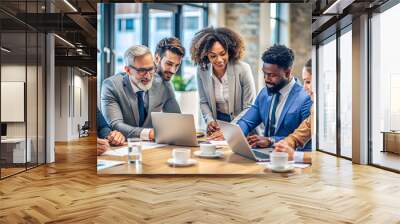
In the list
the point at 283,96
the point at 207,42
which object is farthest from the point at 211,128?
the point at 207,42

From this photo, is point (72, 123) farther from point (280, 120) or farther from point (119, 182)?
point (280, 120)

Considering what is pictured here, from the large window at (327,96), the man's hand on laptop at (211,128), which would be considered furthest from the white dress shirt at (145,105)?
the large window at (327,96)

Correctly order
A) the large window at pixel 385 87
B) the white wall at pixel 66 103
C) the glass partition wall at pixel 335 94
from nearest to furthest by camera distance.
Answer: the large window at pixel 385 87
the glass partition wall at pixel 335 94
the white wall at pixel 66 103

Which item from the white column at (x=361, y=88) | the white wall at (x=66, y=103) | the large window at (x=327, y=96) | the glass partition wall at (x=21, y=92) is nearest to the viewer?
the glass partition wall at (x=21, y=92)

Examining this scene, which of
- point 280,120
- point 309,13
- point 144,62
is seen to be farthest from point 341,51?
point 144,62

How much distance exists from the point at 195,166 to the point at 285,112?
4.74 feet

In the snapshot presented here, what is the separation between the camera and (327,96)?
29.6ft

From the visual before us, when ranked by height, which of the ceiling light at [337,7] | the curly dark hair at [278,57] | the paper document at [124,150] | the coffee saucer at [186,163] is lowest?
the coffee saucer at [186,163]

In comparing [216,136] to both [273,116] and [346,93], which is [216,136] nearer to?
[273,116]

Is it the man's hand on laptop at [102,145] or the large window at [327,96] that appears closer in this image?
the man's hand on laptop at [102,145]

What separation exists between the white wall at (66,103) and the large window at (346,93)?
9462 mm

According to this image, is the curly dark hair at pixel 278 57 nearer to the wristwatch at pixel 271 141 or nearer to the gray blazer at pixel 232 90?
the gray blazer at pixel 232 90

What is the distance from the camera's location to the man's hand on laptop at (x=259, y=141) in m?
5.27

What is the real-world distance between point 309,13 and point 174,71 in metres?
2.06
